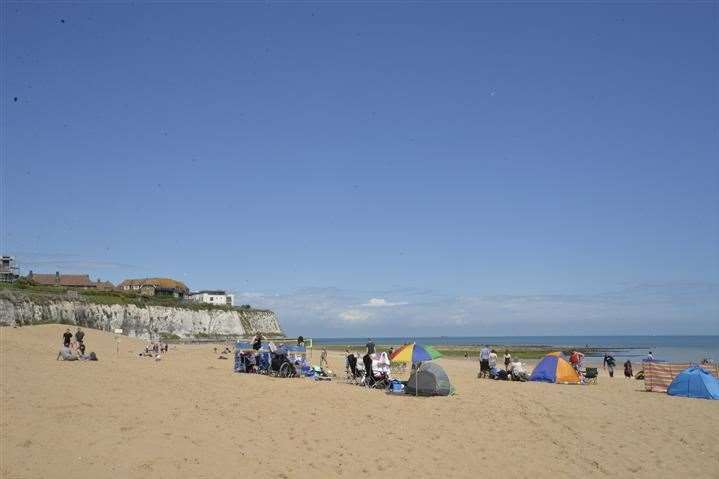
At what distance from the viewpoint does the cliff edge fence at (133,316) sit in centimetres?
4884

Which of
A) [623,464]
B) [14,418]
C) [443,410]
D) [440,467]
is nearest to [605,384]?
[443,410]

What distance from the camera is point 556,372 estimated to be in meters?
24.7

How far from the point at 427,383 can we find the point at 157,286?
335ft

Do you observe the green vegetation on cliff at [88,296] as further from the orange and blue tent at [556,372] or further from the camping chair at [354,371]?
the orange and blue tent at [556,372]

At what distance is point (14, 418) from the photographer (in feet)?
34.6

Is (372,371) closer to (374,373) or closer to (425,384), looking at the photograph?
(374,373)

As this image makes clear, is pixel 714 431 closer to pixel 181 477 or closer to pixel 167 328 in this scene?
pixel 181 477

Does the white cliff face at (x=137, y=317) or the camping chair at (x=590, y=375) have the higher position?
the white cliff face at (x=137, y=317)

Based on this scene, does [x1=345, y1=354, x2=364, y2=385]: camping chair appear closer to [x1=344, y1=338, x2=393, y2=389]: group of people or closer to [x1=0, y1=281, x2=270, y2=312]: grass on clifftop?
[x1=344, y1=338, x2=393, y2=389]: group of people

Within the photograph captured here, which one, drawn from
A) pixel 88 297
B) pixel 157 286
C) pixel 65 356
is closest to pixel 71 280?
pixel 157 286

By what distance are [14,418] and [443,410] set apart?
32.4 feet

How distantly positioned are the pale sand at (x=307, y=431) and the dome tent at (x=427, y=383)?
59 centimetres

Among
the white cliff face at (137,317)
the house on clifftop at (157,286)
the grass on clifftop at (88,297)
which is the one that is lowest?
the white cliff face at (137,317)

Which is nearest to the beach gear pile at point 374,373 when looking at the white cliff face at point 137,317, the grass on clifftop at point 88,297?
the white cliff face at point 137,317
